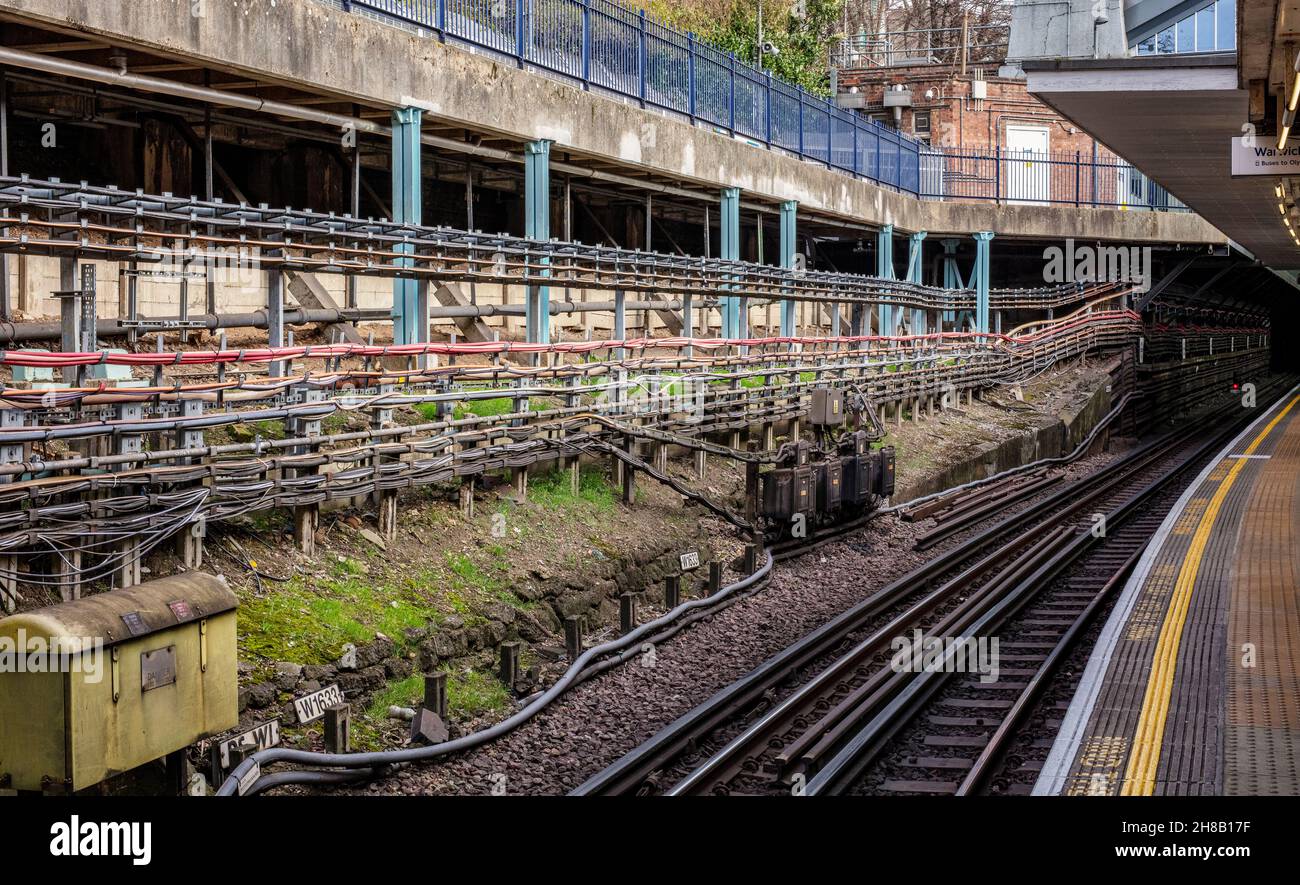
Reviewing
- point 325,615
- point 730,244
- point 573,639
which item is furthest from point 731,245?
point 325,615

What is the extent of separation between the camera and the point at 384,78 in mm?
18391

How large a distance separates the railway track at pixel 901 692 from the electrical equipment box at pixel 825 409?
9.06 feet

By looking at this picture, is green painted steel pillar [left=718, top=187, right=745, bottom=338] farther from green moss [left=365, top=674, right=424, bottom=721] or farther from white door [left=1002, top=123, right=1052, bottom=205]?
white door [left=1002, top=123, right=1052, bottom=205]

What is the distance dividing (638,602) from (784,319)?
618 inches

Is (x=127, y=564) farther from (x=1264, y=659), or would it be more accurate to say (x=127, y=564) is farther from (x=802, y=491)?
(x=802, y=491)

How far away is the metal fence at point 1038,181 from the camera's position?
44125mm

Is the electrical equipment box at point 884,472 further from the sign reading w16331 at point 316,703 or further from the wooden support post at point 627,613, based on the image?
the sign reading w16331 at point 316,703

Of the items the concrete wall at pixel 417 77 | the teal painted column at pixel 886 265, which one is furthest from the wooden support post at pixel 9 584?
the teal painted column at pixel 886 265

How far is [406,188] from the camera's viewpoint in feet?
62.5

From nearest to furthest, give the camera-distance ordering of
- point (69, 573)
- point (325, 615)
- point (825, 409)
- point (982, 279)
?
1. point (69, 573)
2. point (325, 615)
3. point (825, 409)
4. point (982, 279)

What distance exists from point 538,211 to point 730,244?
7.68m

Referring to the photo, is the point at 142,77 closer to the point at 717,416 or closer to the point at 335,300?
the point at 335,300

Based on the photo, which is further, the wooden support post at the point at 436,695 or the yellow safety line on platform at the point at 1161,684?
the wooden support post at the point at 436,695
